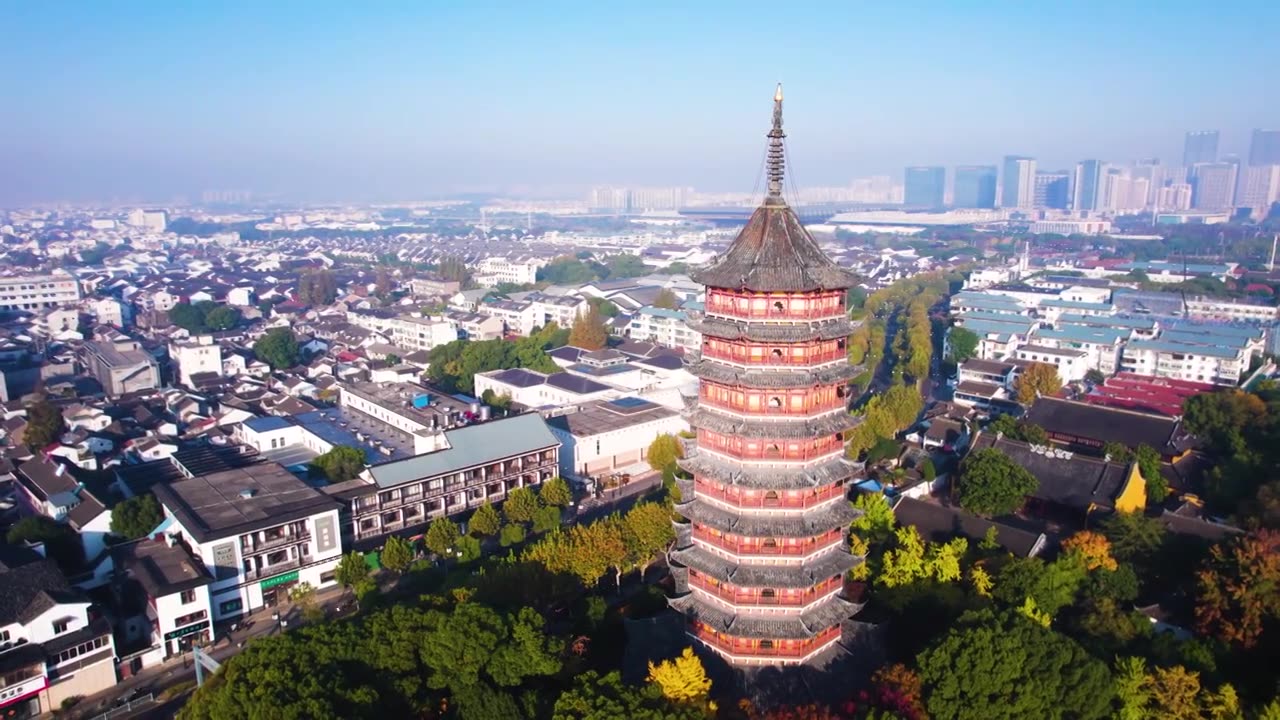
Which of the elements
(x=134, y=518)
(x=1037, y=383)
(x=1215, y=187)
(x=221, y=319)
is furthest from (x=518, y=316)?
(x=1215, y=187)

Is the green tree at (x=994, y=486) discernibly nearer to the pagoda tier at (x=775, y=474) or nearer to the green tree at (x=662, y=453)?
the green tree at (x=662, y=453)

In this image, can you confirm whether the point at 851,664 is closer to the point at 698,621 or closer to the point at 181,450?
the point at 698,621

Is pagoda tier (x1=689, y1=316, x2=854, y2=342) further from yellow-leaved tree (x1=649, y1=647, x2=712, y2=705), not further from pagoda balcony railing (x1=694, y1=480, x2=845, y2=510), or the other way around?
yellow-leaved tree (x1=649, y1=647, x2=712, y2=705)

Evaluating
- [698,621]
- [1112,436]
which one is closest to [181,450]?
[698,621]

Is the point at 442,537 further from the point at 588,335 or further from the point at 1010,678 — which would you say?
the point at 588,335

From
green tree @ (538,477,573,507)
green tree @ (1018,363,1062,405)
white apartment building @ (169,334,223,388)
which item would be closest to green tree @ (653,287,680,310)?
green tree @ (1018,363,1062,405)

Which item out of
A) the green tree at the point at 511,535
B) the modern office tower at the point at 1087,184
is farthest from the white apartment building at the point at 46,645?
the modern office tower at the point at 1087,184
